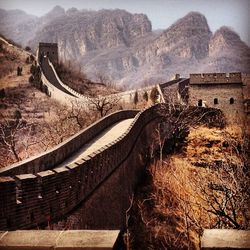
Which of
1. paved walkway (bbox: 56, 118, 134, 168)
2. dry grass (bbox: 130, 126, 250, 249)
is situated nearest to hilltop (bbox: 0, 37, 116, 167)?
paved walkway (bbox: 56, 118, 134, 168)

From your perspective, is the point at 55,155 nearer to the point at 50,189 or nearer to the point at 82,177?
the point at 82,177

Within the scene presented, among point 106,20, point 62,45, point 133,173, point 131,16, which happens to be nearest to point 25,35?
point 62,45

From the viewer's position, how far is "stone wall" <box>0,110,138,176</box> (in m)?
9.70

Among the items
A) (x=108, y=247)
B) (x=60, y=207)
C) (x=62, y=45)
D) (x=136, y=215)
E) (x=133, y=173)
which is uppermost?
(x=62, y=45)

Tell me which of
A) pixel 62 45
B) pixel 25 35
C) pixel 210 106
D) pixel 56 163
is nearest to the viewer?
pixel 56 163

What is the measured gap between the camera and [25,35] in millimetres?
153750

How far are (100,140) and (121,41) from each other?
156 m

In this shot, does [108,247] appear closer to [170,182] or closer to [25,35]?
[170,182]

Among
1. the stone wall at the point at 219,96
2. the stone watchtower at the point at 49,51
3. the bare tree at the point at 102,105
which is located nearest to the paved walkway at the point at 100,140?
the bare tree at the point at 102,105

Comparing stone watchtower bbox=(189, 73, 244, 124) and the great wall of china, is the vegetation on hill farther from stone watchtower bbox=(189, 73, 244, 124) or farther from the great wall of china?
stone watchtower bbox=(189, 73, 244, 124)

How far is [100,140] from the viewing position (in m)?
18.4

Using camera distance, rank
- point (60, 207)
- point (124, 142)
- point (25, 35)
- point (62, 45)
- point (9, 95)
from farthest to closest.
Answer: point (62, 45) < point (25, 35) < point (9, 95) < point (124, 142) < point (60, 207)

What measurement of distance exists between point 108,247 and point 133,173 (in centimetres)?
1627

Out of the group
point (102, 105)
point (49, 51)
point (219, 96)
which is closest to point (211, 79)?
point (219, 96)
